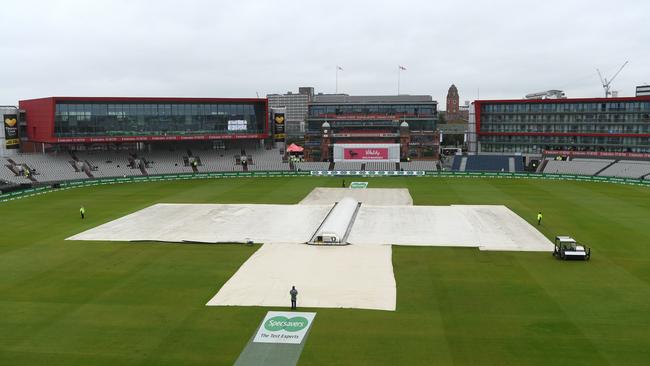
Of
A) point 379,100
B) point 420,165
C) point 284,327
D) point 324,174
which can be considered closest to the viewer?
point 284,327

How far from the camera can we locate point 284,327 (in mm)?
21047

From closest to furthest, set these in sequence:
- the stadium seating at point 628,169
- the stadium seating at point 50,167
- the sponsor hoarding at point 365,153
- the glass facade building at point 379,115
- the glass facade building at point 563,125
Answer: the stadium seating at point 50,167
the stadium seating at point 628,169
the glass facade building at point 563,125
the sponsor hoarding at point 365,153
the glass facade building at point 379,115

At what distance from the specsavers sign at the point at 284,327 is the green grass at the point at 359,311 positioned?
1.88 feet

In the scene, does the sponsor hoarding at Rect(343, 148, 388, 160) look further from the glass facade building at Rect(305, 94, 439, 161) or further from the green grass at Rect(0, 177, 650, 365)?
the green grass at Rect(0, 177, 650, 365)

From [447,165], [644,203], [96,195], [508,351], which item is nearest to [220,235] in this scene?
[508,351]

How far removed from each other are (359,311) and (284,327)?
3.67 meters

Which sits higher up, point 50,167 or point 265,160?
point 265,160

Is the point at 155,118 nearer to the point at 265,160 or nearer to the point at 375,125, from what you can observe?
the point at 265,160

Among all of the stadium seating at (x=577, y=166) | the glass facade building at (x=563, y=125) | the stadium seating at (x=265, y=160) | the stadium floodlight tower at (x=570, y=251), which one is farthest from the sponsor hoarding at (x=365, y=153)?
the stadium floodlight tower at (x=570, y=251)

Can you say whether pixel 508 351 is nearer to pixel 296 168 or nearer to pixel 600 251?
pixel 600 251

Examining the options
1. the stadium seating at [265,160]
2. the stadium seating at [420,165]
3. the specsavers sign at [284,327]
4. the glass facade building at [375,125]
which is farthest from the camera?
the glass facade building at [375,125]

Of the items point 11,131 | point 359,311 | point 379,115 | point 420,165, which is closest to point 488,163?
point 420,165

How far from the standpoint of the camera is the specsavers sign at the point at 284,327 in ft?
65.3

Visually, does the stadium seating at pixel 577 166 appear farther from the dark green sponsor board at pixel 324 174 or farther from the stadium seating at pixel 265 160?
the stadium seating at pixel 265 160
